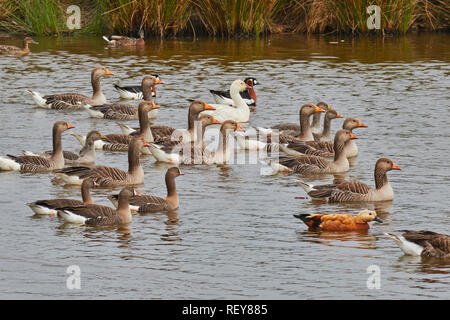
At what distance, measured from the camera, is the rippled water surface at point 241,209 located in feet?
40.2

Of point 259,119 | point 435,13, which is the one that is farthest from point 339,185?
point 435,13

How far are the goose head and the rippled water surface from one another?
0.77 ft

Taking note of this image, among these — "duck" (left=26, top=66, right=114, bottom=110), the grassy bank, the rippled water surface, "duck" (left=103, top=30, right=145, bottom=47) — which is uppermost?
the grassy bank

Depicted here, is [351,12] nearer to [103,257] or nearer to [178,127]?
[178,127]

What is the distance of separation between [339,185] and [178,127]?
284 inches

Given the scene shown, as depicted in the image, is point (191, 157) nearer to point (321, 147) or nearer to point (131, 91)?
point (321, 147)

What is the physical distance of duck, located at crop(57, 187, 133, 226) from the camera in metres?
14.8

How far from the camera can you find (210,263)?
13.0 m

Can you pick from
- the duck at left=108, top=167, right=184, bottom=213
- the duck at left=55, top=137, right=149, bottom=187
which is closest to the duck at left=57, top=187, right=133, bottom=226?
the duck at left=108, top=167, right=184, bottom=213

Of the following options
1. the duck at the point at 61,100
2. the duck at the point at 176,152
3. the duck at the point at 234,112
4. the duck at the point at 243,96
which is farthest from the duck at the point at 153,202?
the duck at the point at 61,100

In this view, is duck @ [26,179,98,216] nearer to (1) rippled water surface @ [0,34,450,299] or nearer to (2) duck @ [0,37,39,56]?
(1) rippled water surface @ [0,34,450,299]

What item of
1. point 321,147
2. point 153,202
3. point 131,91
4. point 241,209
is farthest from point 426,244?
point 131,91

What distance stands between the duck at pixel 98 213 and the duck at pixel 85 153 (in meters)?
4.10
